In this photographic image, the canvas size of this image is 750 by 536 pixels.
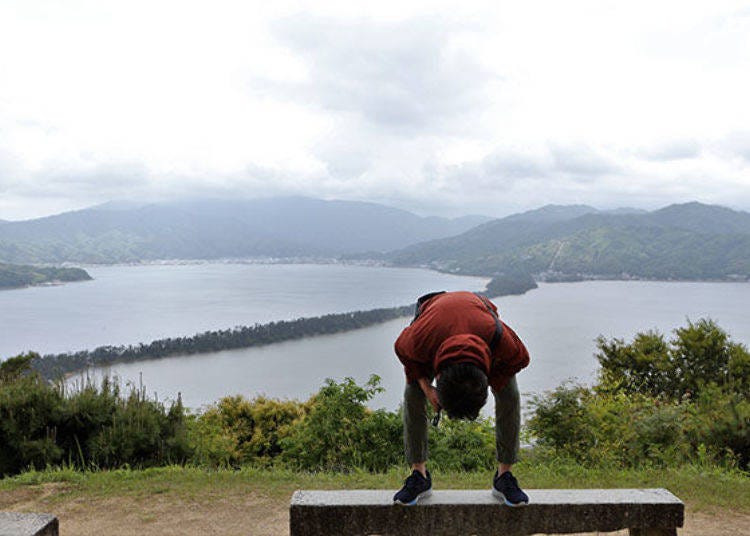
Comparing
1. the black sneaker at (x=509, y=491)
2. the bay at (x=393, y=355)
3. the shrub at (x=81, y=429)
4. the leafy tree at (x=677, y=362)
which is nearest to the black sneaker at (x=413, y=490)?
the black sneaker at (x=509, y=491)

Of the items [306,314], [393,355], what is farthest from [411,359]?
[306,314]

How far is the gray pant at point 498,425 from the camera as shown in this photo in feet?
9.16

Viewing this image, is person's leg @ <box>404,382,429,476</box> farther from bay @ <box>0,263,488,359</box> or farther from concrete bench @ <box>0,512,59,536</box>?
bay @ <box>0,263,488,359</box>

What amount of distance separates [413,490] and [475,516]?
335 mm

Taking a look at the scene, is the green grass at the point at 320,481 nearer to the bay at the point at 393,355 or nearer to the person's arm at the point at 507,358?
the person's arm at the point at 507,358

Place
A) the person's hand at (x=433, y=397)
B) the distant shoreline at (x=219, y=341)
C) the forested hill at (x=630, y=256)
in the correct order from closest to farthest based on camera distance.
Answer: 1. the person's hand at (x=433, y=397)
2. the distant shoreline at (x=219, y=341)
3. the forested hill at (x=630, y=256)

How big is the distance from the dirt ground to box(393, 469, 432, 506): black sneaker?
175 cm

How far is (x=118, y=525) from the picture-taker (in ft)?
14.1

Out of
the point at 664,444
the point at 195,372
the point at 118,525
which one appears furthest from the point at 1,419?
the point at 195,372

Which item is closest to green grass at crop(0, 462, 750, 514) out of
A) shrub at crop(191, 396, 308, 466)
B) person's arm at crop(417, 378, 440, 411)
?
person's arm at crop(417, 378, 440, 411)

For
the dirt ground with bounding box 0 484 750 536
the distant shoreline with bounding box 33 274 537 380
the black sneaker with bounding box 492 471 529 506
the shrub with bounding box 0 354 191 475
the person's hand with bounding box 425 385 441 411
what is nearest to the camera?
the person's hand with bounding box 425 385 441 411

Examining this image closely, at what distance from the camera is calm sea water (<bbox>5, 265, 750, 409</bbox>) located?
56.9m

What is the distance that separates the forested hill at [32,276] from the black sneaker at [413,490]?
171941mm

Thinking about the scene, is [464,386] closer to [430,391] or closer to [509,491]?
[430,391]
